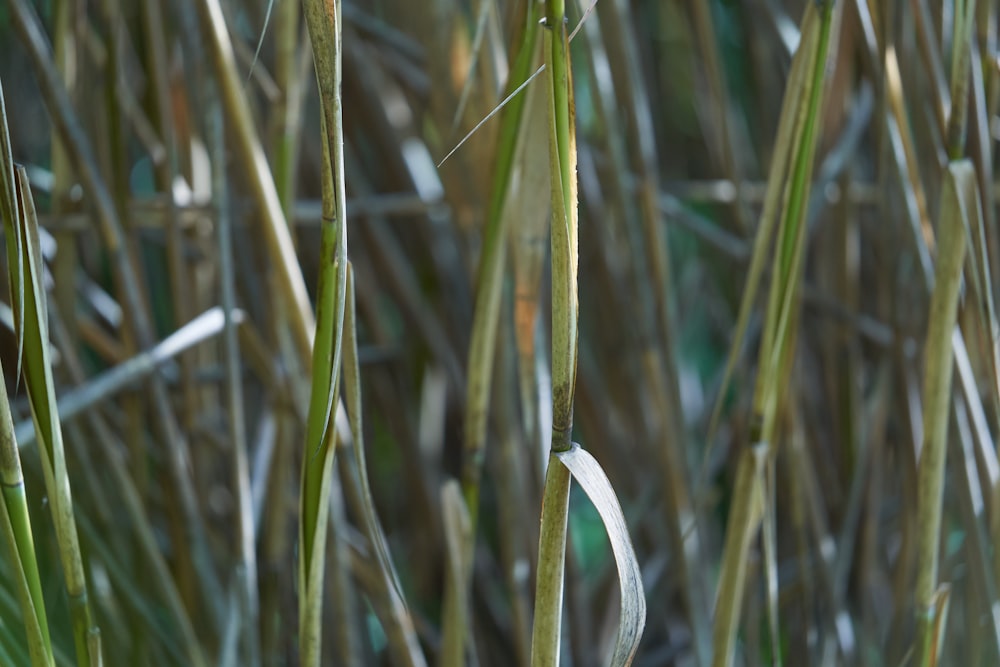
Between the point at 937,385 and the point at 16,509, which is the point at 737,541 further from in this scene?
the point at 16,509

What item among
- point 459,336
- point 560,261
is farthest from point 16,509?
point 459,336

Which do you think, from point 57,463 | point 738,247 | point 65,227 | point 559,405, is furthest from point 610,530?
point 738,247

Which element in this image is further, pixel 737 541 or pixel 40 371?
pixel 737 541

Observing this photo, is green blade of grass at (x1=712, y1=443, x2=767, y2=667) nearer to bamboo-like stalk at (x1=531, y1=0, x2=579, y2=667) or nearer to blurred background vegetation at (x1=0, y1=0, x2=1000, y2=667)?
blurred background vegetation at (x1=0, y1=0, x2=1000, y2=667)

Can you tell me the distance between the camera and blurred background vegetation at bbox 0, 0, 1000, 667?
47 cm

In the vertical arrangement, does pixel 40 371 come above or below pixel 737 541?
above

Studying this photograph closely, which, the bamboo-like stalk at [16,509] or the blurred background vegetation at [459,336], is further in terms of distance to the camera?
the blurred background vegetation at [459,336]

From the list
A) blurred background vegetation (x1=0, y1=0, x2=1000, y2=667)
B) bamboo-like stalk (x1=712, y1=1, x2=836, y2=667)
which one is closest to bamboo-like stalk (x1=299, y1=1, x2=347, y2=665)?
blurred background vegetation (x1=0, y1=0, x2=1000, y2=667)

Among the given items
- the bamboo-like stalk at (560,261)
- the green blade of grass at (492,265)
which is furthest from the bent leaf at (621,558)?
the green blade of grass at (492,265)

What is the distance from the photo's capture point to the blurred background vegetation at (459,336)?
1.55 feet

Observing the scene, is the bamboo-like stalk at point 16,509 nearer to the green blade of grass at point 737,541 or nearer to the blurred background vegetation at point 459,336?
the blurred background vegetation at point 459,336

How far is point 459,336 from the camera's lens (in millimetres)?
767

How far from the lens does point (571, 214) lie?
0.88ft

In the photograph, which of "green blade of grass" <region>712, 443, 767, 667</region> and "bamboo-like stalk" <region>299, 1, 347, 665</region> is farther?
"green blade of grass" <region>712, 443, 767, 667</region>
